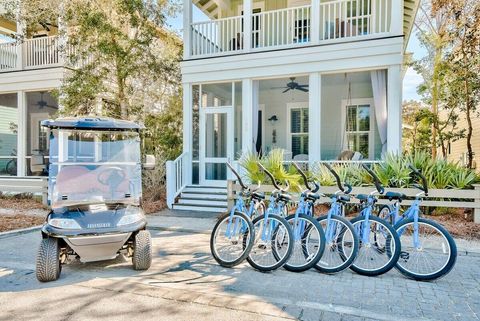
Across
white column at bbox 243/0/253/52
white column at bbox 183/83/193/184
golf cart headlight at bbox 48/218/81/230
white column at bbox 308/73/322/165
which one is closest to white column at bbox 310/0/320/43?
white column at bbox 308/73/322/165

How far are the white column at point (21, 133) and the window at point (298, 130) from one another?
10.2 meters

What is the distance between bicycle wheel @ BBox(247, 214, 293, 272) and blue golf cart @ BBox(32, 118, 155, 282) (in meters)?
1.51

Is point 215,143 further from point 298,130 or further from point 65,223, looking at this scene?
point 65,223

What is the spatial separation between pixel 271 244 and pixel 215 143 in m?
6.44

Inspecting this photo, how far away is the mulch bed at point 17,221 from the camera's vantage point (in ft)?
24.6

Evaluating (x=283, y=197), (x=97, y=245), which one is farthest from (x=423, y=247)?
(x=97, y=245)

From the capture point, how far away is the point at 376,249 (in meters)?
4.84

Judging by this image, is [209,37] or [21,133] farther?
[21,133]

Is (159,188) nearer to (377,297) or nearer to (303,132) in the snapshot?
(303,132)

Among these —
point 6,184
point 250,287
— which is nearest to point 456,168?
point 250,287

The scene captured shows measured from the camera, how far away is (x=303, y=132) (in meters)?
12.4

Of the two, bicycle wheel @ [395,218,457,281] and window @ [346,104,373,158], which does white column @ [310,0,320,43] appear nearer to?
window @ [346,104,373,158]

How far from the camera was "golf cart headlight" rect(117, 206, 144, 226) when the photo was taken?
4.45 meters

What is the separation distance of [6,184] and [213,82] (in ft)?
25.6
